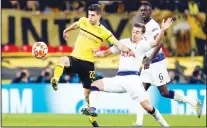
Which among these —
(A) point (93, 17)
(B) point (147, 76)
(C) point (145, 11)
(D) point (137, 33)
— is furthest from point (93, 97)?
(C) point (145, 11)

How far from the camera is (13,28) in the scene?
81.3 feet

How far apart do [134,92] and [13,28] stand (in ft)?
36.0

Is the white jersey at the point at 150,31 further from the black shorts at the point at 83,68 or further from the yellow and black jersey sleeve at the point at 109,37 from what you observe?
the black shorts at the point at 83,68

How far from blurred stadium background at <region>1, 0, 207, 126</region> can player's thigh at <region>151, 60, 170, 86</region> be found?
5505mm

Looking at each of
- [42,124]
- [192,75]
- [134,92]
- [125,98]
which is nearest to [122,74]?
[134,92]

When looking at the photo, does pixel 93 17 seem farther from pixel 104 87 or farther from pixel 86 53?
pixel 104 87

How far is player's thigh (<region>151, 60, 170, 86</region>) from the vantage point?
1653 cm

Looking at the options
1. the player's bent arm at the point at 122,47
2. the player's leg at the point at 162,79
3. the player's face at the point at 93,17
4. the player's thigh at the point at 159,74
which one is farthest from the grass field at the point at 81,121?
the player's bent arm at the point at 122,47

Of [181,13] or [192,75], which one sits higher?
[181,13]

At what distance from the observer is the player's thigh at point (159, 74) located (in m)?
16.5

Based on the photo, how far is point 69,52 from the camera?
24484mm

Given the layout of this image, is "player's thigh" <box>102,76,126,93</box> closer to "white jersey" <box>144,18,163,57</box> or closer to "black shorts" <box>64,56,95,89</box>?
"black shorts" <box>64,56,95,89</box>

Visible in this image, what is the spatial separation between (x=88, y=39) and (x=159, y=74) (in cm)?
192

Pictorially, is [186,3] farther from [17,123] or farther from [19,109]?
[17,123]
